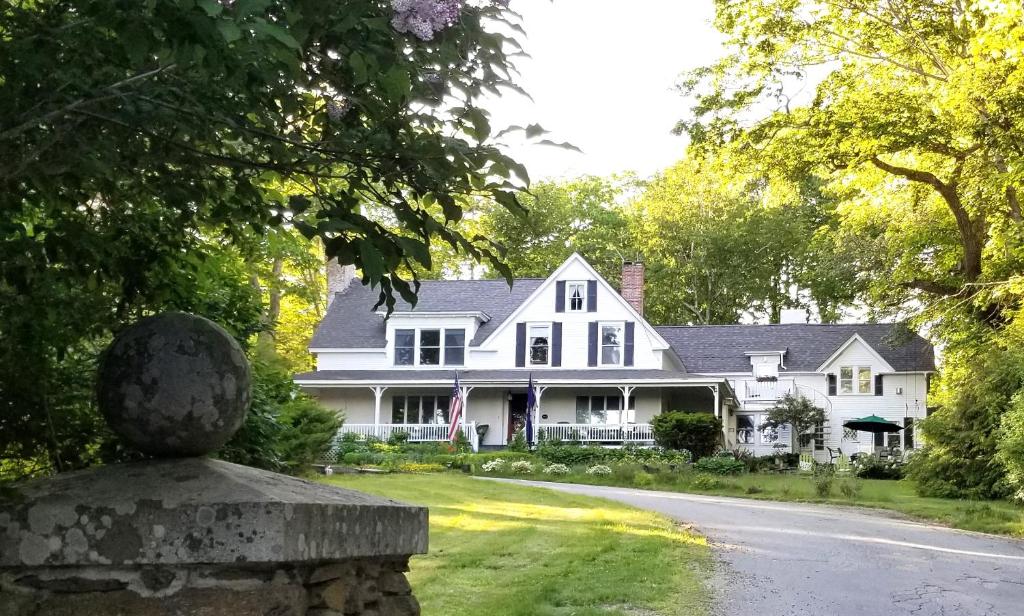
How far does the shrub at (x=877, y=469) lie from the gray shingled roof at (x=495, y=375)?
648 centimetres

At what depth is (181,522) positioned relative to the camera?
2746mm

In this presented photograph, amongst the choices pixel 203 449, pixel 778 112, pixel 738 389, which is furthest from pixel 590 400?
pixel 203 449

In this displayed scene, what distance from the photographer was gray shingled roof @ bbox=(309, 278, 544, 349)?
3775 cm

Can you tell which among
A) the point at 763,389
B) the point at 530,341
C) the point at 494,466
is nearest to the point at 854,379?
the point at 763,389

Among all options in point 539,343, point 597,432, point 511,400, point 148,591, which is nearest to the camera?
point 148,591

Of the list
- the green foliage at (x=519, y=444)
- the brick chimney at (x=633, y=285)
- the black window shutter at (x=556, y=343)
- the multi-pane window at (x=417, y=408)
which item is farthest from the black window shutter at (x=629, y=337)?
A: the multi-pane window at (x=417, y=408)

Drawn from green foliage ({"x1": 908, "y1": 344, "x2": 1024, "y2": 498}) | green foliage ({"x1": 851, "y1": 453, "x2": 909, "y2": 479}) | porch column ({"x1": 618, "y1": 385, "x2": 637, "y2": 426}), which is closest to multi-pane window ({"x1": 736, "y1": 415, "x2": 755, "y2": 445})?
porch column ({"x1": 618, "y1": 385, "x2": 637, "y2": 426})

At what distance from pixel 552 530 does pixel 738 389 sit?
3112cm

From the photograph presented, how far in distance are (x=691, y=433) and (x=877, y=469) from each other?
17.9ft

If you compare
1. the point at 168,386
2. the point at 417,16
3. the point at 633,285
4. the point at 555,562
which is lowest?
the point at 555,562

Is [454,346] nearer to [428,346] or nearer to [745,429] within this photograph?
[428,346]

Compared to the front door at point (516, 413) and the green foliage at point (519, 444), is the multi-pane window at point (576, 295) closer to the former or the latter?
the front door at point (516, 413)

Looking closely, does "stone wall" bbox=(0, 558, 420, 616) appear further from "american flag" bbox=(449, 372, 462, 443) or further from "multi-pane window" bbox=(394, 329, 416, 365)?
"multi-pane window" bbox=(394, 329, 416, 365)

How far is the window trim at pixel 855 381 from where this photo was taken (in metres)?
41.0
